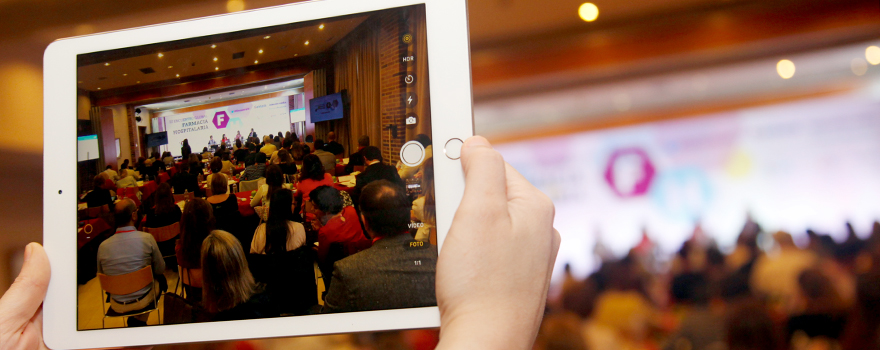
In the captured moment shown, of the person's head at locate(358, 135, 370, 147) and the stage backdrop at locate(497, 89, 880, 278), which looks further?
the stage backdrop at locate(497, 89, 880, 278)

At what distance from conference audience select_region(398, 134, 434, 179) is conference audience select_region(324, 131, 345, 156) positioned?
108 millimetres

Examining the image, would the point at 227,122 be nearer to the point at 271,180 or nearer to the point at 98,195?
the point at 271,180

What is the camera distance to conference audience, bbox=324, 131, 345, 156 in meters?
0.66

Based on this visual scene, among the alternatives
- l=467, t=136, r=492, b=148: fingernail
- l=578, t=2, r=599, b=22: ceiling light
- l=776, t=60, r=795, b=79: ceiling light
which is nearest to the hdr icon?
l=467, t=136, r=492, b=148: fingernail

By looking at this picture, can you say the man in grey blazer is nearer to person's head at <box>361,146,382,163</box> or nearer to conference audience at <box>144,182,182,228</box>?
person's head at <box>361,146,382,163</box>

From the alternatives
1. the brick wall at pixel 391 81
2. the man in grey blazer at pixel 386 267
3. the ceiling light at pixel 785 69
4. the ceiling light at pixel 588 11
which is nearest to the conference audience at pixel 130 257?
the man in grey blazer at pixel 386 267

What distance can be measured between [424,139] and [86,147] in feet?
2.14

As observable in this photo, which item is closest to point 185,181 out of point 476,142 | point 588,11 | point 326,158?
point 326,158

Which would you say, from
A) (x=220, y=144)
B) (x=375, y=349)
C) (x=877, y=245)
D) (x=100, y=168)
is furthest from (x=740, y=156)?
(x=100, y=168)

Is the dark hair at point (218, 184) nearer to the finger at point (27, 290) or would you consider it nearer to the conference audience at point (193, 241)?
the conference audience at point (193, 241)

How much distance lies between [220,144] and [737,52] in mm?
2451

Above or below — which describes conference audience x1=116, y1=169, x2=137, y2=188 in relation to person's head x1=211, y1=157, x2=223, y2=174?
below

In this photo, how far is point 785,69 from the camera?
2.09 metres

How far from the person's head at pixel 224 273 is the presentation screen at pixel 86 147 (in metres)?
0.30
